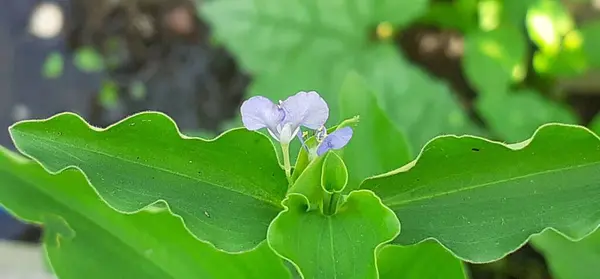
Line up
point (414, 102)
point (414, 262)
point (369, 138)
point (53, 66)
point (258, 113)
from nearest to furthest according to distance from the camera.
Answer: point (258, 113)
point (414, 262)
point (369, 138)
point (414, 102)
point (53, 66)

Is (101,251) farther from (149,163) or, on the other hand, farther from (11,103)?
(11,103)

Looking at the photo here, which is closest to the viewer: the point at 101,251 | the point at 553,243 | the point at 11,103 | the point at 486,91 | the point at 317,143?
the point at 317,143

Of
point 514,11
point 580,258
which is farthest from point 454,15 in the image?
point 580,258

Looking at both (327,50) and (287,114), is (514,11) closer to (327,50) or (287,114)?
(327,50)

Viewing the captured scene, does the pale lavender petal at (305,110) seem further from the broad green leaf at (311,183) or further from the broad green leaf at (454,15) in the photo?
the broad green leaf at (454,15)

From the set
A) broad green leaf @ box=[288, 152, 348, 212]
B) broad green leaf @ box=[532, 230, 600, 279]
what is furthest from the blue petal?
broad green leaf @ box=[532, 230, 600, 279]

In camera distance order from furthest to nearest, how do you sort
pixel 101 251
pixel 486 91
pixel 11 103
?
pixel 11 103, pixel 486 91, pixel 101 251

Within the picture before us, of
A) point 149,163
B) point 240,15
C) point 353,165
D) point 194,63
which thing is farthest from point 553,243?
point 194,63

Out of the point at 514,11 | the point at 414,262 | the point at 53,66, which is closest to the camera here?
the point at 414,262
